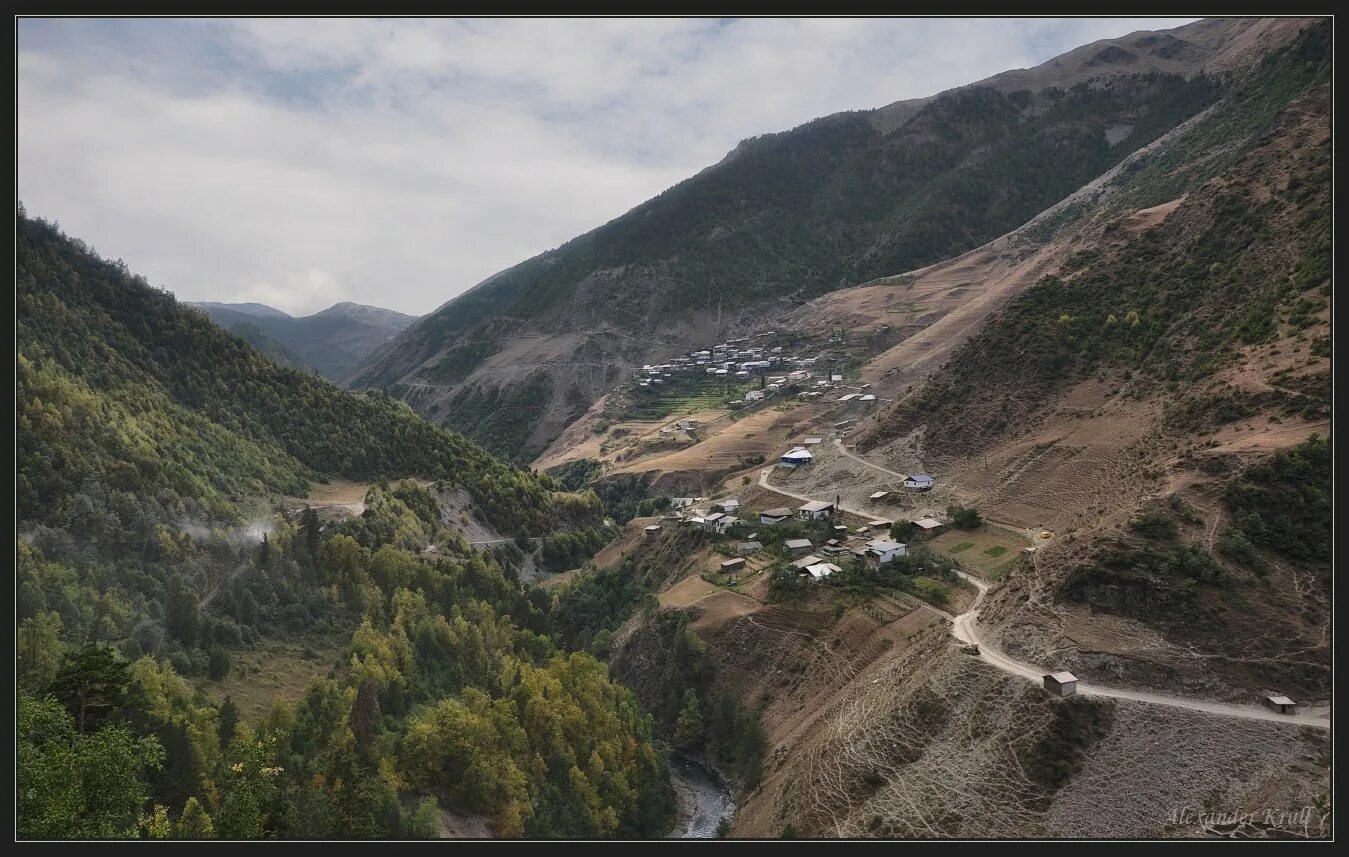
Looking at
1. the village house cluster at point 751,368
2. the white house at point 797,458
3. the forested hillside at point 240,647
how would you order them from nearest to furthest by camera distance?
the forested hillside at point 240,647
the white house at point 797,458
the village house cluster at point 751,368

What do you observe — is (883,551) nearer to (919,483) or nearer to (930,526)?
(930,526)

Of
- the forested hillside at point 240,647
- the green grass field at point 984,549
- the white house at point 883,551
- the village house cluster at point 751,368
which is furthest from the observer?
the village house cluster at point 751,368

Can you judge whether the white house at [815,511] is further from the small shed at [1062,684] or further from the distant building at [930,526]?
the small shed at [1062,684]

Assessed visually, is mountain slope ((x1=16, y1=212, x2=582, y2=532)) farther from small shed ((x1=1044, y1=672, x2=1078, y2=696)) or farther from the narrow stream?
small shed ((x1=1044, y1=672, x2=1078, y2=696))

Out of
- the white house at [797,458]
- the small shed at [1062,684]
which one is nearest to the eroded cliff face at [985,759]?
the small shed at [1062,684]

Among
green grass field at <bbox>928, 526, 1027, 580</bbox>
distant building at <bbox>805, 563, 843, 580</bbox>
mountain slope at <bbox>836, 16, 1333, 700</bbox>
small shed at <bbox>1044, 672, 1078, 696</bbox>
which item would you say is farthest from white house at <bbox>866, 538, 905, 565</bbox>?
small shed at <bbox>1044, 672, 1078, 696</bbox>

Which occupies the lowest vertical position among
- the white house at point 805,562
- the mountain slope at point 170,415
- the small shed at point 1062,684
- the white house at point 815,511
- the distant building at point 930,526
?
the small shed at point 1062,684

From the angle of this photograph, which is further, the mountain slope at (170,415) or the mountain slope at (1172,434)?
the mountain slope at (170,415)
